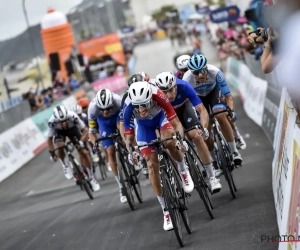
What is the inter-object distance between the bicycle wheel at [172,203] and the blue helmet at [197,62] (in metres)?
2.29

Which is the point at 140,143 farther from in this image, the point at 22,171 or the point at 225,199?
the point at 22,171

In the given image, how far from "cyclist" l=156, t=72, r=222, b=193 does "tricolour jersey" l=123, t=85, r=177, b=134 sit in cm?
49

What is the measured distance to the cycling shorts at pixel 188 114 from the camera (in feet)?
33.6

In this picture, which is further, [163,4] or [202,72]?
[163,4]

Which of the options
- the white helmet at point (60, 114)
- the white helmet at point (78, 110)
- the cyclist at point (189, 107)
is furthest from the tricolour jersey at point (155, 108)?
the white helmet at point (78, 110)

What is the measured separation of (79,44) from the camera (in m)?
56.7

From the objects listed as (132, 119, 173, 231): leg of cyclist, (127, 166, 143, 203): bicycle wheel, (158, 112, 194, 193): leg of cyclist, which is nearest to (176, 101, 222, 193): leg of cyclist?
(158, 112, 194, 193): leg of cyclist

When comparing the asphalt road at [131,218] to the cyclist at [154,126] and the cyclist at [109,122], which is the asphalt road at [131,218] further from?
the cyclist at [109,122]

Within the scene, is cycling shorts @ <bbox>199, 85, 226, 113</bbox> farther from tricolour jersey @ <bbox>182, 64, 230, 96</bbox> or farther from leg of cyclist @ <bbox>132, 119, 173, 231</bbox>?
leg of cyclist @ <bbox>132, 119, 173, 231</bbox>

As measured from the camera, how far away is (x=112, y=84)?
49.6 m

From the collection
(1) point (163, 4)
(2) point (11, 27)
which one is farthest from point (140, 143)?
(1) point (163, 4)

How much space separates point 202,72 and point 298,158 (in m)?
4.33

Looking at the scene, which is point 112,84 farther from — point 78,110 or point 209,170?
point 209,170

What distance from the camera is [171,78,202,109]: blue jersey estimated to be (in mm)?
10008
